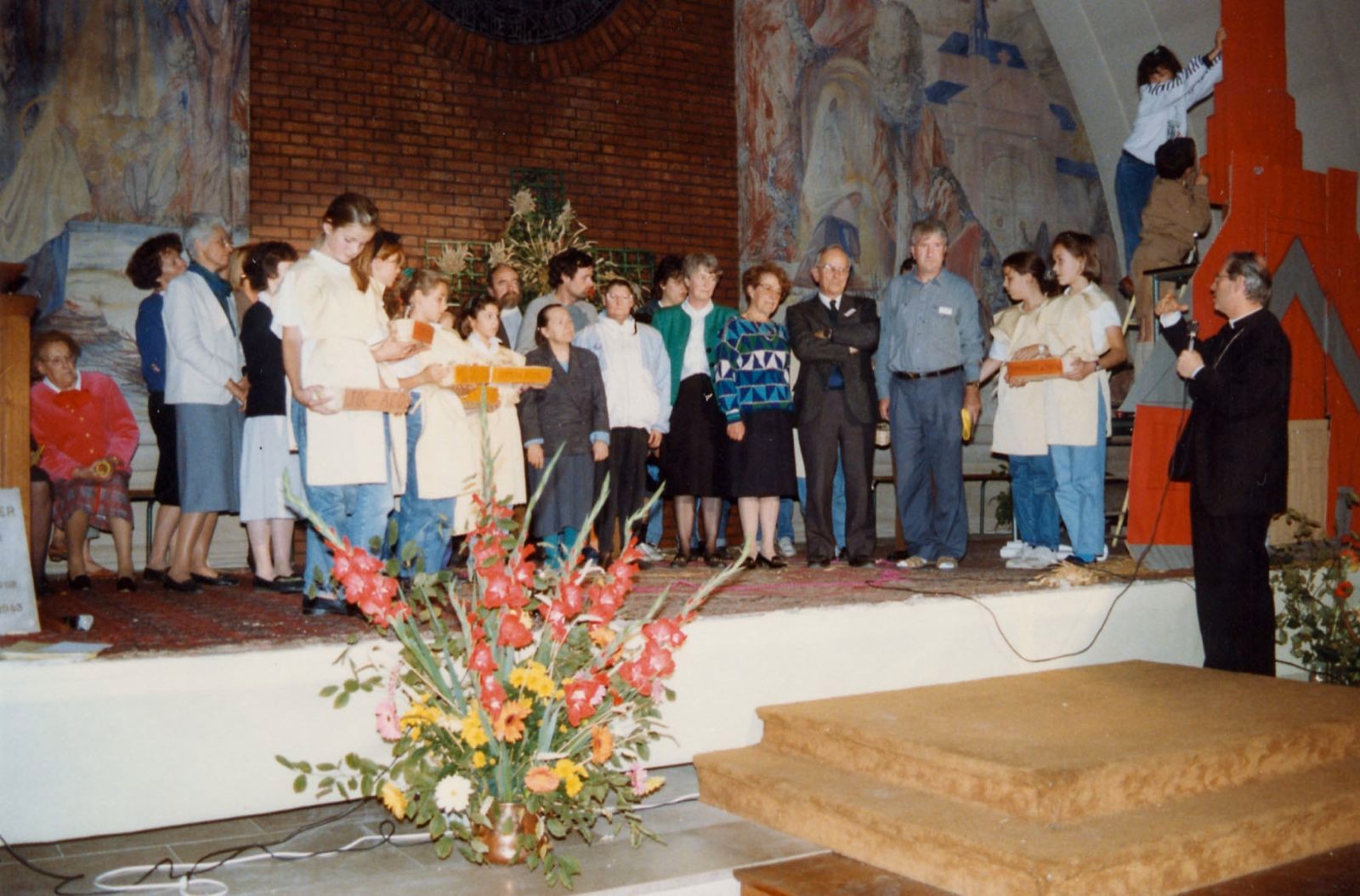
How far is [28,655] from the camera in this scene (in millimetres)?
3207

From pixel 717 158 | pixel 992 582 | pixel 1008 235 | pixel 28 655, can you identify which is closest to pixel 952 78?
pixel 1008 235

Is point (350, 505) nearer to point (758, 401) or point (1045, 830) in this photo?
point (758, 401)

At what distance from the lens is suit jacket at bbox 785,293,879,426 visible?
236 inches

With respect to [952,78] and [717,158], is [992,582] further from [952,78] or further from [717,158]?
[952,78]

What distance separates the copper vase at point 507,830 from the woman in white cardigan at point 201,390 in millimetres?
2911

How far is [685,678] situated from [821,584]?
1343 millimetres

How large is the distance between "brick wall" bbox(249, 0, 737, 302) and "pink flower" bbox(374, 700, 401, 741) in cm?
520

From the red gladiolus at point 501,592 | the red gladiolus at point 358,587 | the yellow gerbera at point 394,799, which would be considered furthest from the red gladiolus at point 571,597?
the yellow gerbera at point 394,799

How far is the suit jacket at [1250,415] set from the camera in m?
4.91

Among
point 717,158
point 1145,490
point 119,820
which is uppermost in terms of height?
point 717,158

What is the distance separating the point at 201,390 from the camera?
5.60m

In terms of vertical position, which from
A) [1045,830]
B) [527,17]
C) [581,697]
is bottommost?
[1045,830]

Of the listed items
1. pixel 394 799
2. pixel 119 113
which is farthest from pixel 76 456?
pixel 394 799

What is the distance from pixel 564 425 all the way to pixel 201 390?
1.67 meters
